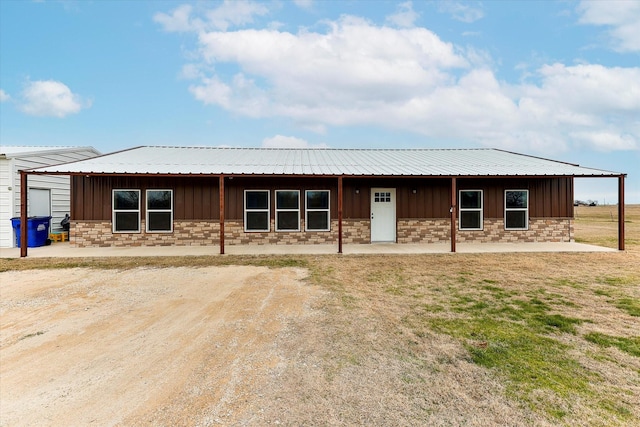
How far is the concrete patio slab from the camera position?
11.0 meters

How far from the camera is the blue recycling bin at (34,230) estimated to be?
40.0 ft

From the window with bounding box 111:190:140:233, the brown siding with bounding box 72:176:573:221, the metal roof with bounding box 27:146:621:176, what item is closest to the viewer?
the metal roof with bounding box 27:146:621:176

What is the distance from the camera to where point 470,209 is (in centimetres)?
1352

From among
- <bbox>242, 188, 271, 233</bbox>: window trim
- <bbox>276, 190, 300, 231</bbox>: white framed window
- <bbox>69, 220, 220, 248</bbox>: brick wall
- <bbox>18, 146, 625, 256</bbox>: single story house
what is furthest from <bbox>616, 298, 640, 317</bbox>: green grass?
<bbox>69, 220, 220, 248</bbox>: brick wall

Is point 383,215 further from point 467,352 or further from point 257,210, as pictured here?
point 467,352

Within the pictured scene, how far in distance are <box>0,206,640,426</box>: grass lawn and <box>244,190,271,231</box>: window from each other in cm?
615

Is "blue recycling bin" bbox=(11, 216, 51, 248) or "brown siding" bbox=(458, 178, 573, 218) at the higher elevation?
"brown siding" bbox=(458, 178, 573, 218)

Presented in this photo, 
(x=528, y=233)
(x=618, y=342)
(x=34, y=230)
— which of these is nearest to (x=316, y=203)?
(x=528, y=233)

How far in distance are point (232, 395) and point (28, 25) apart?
21231mm

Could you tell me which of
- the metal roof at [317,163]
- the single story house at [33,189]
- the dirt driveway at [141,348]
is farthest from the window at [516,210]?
the single story house at [33,189]

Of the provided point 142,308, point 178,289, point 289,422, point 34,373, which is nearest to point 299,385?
point 289,422

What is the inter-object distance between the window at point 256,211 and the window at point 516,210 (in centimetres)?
984

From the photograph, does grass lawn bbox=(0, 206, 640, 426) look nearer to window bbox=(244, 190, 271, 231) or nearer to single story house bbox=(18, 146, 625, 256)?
single story house bbox=(18, 146, 625, 256)

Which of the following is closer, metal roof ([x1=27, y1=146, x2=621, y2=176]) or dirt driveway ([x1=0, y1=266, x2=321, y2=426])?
dirt driveway ([x1=0, y1=266, x2=321, y2=426])
